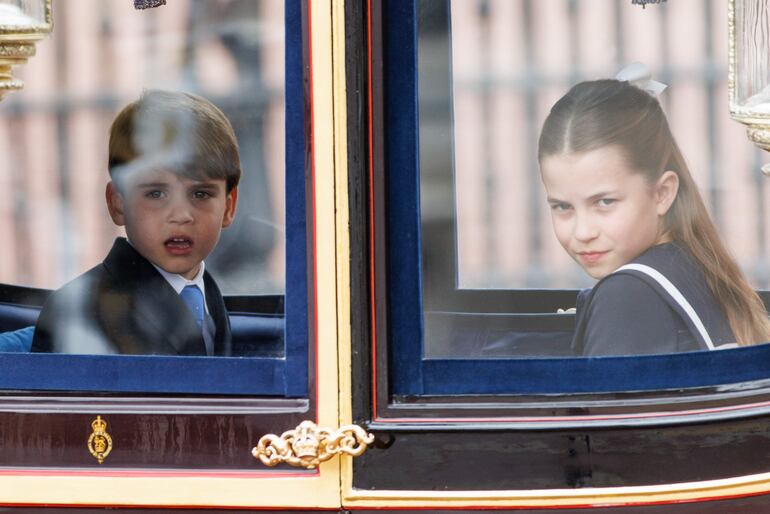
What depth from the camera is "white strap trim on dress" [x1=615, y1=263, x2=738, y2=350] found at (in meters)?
2.29

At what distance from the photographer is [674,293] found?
2.31m

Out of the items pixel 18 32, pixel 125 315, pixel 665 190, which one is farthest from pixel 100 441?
pixel 665 190

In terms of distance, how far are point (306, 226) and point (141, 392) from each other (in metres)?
0.43

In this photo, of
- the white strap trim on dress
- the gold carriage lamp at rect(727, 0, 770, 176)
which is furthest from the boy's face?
the gold carriage lamp at rect(727, 0, 770, 176)

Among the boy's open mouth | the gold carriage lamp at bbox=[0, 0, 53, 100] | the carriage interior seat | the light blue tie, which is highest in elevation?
the gold carriage lamp at bbox=[0, 0, 53, 100]

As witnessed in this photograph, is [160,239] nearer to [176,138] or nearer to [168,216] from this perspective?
[168,216]

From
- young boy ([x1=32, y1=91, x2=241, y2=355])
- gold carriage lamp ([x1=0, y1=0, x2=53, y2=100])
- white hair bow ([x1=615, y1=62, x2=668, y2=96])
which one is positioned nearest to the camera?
gold carriage lamp ([x1=0, y1=0, x2=53, y2=100])

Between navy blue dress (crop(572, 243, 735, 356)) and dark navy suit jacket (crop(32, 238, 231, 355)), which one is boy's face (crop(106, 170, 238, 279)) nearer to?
dark navy suit jacket (crop(32, 238, 231, 355))

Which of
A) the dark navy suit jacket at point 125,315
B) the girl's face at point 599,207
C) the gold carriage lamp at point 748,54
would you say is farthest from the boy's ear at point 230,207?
the gold carriage lamp at point 748,54

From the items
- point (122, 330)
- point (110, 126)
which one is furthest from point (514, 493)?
point (110, 126)

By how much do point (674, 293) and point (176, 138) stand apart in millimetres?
964

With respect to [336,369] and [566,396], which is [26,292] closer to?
[336,369]

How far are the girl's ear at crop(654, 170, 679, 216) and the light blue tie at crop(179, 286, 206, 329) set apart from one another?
34.3 inches

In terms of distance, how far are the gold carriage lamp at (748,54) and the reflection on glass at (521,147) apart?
67mm
